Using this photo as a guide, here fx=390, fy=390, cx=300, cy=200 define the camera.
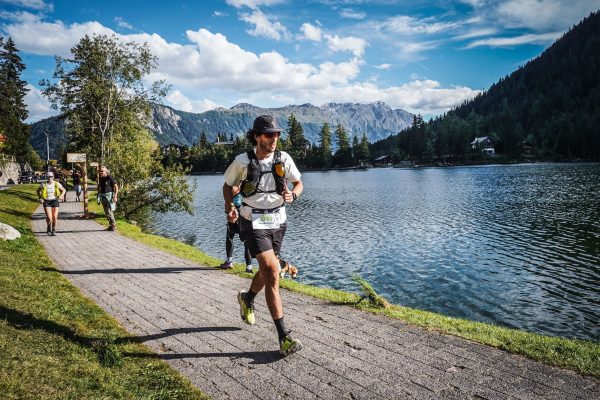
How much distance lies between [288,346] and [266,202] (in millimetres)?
2076

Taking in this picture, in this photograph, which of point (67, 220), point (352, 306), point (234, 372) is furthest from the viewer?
point (67, 220)

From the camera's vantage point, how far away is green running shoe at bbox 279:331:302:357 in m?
5.55

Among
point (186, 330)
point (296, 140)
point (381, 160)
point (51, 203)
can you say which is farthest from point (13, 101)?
point (381, 160)

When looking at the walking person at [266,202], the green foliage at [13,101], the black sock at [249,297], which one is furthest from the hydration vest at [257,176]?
the green foliage at [13,101]

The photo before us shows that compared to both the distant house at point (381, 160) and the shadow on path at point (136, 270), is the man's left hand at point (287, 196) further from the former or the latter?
the distant house at point (381, 160)

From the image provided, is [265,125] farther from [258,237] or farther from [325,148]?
[325,148]

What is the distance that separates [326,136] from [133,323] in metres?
145

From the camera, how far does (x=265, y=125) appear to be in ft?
18.0

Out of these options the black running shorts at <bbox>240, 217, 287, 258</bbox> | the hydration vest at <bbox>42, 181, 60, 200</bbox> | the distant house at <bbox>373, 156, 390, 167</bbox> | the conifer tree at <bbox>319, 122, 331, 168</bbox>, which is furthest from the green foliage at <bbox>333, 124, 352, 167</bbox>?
the black running shorts at <bbox>240, 217, 287, 258</bbox>

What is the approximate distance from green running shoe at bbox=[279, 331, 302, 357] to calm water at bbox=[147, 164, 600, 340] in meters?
9.94

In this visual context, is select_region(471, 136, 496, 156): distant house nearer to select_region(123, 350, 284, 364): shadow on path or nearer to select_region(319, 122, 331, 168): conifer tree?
select_region(319, 122, 331, 168): conifer tree

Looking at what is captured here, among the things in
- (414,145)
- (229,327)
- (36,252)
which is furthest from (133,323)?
(414,145)

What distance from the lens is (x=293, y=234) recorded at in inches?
1129

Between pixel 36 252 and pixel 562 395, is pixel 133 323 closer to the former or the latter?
pixel 562 395
